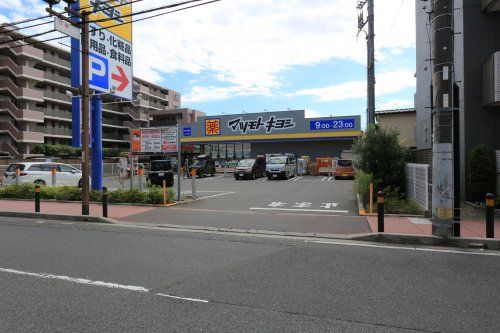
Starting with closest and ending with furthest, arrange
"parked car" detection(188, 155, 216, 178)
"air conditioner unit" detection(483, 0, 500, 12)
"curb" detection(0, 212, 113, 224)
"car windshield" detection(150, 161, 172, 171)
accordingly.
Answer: "curb" detection(0, 212, 113, 224), "air conditioner unit" detection(483, 0, 500, 12), "car windshield" detection(150, 161, 172, 171), "parked car" detection(188, 155, 216, 178)

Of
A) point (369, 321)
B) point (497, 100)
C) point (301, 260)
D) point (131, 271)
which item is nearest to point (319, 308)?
point (369, 321)

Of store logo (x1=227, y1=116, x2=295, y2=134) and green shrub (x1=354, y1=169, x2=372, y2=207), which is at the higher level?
store logo (x1=227, y1=116, x2=295, y2=134)

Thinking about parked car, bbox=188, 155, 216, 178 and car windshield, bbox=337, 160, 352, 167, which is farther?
parked car, bbox=188, 155, 216, 178

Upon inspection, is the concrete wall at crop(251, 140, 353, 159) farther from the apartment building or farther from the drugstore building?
the apartment building

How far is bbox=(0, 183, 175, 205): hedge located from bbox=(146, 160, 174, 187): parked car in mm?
7634

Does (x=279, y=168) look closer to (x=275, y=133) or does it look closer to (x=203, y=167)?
(x=203, y=167)

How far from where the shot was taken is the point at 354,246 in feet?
26.0

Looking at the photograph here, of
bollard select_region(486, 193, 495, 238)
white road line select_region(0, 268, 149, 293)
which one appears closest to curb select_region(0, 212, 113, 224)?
white road line select_region(0, 268, 149, 293)

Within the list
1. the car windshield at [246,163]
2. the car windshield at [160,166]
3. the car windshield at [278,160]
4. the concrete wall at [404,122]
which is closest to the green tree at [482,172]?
the concrete wall at [404,122]

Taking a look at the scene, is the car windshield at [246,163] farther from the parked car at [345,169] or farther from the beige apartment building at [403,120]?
the beige apartment building at [403,120]

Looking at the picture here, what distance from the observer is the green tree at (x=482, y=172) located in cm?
1259

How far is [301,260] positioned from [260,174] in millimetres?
26486

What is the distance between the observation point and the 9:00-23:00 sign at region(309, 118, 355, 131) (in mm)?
37375

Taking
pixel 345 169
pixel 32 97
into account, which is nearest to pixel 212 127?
pixel 345 169
